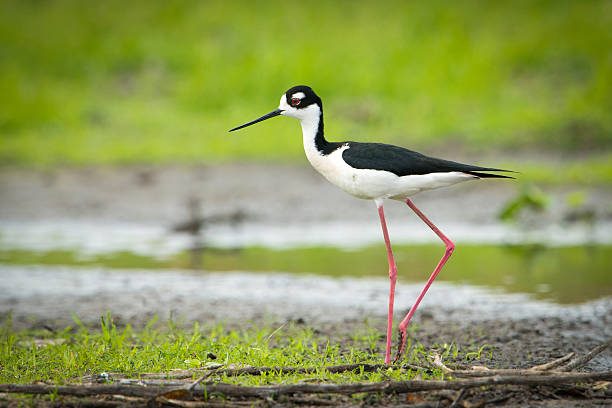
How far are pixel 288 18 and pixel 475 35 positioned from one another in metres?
4.07

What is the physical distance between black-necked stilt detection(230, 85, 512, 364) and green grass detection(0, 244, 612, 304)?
2.79 metres

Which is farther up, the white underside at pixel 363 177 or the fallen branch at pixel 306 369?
the white underside at pixel 363 177

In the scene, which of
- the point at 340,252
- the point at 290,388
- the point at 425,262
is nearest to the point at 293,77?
the point at 340,252

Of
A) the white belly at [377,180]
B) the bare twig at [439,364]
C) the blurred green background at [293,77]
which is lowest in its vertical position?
the bare twig at [439,364]

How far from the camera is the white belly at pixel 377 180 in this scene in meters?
4.67

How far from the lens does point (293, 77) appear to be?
49.1 feet

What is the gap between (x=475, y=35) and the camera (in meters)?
16.2

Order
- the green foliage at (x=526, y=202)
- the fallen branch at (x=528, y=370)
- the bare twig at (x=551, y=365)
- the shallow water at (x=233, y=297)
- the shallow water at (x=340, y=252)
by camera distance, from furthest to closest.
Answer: the green foliage at (x=526, y=202)
the shallow water at (x=340, y=252)
the shallow water at (x=233, y=297)
the bare twig at (x=551, y=365)
the fallen branch at (x=528, y=370)

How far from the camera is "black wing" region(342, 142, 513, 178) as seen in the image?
4.66 metres

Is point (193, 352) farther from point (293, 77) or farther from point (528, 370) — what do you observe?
point (293, 77)

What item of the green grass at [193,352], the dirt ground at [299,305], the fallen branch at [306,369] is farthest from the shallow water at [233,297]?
the fallen branch at [306,369]

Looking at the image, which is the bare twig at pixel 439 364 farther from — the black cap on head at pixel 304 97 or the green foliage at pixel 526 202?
the green foliage at pixel 526 202

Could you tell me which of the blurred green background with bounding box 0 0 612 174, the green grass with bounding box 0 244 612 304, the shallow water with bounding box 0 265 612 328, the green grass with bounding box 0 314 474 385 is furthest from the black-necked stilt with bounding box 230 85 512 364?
the blurred green background with bounding box 0 0 612 174

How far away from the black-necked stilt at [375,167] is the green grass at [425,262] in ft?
9.16
